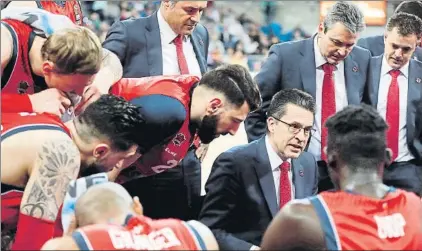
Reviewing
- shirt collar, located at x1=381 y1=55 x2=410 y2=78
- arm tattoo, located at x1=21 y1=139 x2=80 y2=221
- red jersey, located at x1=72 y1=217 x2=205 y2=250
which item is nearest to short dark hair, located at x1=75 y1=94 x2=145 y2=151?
arm tattoo, located at x1=21 y1=139 x2=80 y2=221

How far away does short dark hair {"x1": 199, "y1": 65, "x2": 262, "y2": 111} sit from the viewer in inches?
138

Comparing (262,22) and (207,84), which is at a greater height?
(207,84)

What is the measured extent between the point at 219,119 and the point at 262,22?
12066 millimetres

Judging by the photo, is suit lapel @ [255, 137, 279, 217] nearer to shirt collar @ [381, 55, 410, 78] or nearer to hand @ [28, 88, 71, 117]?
hand @ [28, 88, 71, 117]

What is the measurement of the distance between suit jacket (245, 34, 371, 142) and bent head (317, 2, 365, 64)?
0.33 ft

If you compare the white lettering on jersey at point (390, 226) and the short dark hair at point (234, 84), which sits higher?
the short dark hair at point (234, 84)

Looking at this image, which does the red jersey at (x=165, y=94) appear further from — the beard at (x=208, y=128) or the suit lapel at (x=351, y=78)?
the suit lapel at (x=351, y=78)

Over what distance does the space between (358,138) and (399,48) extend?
1.85m

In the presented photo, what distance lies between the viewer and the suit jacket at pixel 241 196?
3.43 metres

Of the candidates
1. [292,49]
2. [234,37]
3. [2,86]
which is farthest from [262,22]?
[2,86]

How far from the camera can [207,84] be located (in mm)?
3498

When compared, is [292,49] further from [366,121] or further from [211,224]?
[366,121]

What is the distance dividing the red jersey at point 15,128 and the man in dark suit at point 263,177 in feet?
2.46

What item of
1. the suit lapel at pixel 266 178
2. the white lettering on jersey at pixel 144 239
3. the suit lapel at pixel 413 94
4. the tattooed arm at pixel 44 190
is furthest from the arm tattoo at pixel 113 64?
the suit lapel at pixel 413 94
